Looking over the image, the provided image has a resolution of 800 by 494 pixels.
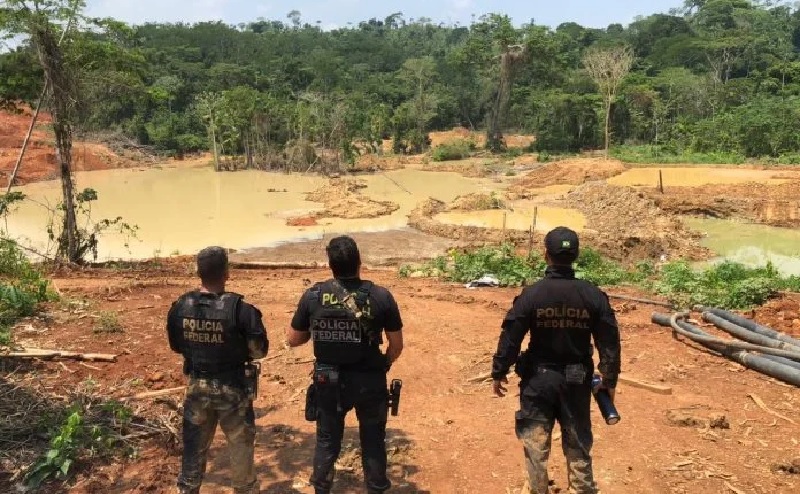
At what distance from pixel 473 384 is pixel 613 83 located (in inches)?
1353

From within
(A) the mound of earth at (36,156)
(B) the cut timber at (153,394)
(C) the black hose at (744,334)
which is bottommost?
(B) the cut timber at (153,394)

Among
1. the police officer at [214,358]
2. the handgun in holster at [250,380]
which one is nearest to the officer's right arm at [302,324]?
the police officer at [214,358]

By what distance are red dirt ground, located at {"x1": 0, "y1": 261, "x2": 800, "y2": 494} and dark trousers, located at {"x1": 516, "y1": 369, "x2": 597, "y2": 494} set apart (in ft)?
2.61

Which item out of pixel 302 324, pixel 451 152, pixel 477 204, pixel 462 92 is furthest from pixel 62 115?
pixel 462 92

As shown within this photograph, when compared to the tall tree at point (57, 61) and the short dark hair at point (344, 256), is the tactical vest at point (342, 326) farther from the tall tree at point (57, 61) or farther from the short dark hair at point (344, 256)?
the tall tree at point (57, 61)

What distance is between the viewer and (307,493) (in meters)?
4.15

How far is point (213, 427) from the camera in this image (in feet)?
12.1

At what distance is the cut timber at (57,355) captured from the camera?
5.65 m

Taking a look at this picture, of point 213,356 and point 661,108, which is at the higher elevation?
point 661,108

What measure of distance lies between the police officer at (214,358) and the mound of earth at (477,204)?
63.8 ft

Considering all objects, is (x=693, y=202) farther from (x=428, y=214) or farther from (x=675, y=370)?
(x=675, y=370)

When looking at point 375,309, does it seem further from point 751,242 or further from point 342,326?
point 751,242

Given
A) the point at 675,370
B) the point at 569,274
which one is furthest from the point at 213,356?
the point at 675,370

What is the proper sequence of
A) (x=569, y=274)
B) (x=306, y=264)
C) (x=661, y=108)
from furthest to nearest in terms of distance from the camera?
(x=661, y=108)
(x=306, y=264)
(x=569, y=274)
